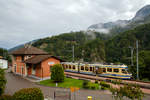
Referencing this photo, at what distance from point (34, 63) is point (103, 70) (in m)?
13.0

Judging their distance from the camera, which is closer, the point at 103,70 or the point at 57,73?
the point at 57,73

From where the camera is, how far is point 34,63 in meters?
20.2

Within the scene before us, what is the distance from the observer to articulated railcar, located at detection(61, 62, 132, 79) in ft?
65.2

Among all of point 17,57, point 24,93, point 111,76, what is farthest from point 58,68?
point 17,57

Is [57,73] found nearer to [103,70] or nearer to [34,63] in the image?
[34,63]

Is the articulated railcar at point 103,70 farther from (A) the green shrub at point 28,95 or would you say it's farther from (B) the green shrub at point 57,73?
(A) the green shrub at point 28,95

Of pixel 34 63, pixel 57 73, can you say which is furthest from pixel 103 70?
pixel 34 63

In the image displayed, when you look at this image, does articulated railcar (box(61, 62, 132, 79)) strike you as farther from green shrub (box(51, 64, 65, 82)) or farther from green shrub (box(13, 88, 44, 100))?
green shrub (box(13, 88, 44, 100))

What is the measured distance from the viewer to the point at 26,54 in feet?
80.5

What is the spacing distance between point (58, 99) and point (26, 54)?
16593 mm

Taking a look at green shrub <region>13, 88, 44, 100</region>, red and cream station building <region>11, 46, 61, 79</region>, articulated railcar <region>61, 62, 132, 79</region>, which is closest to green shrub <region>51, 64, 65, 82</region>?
red and cream station building <region>11, 46, 61, 79</region>

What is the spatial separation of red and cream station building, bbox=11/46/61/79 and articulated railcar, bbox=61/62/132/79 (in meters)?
6.08

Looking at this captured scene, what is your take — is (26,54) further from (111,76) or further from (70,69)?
(111,76)

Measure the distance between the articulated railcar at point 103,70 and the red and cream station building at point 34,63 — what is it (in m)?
6.08
